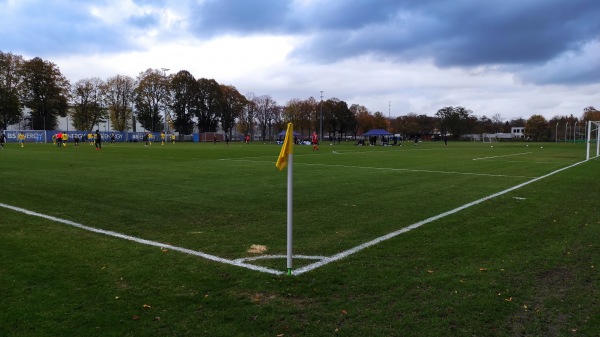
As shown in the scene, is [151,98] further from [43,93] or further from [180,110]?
[43,93]

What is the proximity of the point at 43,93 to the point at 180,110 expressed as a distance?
28.1m

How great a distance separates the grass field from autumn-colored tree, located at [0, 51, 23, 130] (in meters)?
76.2

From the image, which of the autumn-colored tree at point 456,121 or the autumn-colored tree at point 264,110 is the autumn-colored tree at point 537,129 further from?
the autumn-colored tree at point 264,110

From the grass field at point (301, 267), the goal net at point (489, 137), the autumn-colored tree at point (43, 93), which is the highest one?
the autumn-colored tree at point (43, 93)

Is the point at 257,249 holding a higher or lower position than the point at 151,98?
lower

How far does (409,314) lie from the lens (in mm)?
4133

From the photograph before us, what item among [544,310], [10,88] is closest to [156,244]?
[544,310]

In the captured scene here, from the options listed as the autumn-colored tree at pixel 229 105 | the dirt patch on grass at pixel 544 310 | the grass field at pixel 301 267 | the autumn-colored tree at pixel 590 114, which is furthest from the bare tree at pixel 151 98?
the autumn-colored tree at pixel 590 114

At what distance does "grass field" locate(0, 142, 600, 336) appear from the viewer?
398cm

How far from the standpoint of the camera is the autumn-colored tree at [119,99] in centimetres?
9244

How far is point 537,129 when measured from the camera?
123 metres

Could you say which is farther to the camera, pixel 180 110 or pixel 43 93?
pixel 180 110

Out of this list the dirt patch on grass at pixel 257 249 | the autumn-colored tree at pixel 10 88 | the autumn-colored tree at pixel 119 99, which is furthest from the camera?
the autumn-colored tree at pixel 119 99

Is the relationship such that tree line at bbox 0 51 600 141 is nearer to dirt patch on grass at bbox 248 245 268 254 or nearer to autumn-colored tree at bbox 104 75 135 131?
autumn-colored tree at bbox 104 75 135 131
